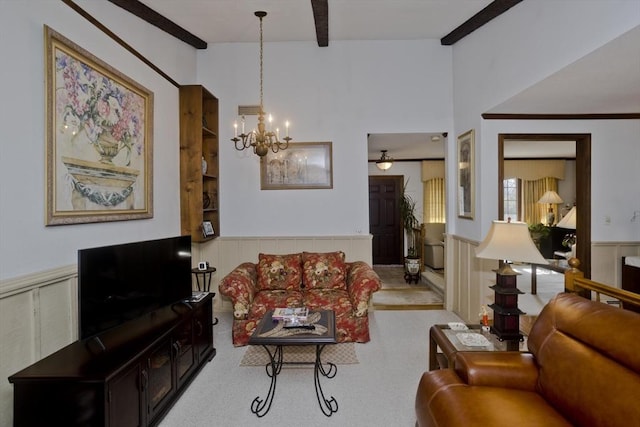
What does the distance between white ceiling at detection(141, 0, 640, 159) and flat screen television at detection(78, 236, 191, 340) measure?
2.46 metres

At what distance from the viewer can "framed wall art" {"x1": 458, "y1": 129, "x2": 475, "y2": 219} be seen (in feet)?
12.7

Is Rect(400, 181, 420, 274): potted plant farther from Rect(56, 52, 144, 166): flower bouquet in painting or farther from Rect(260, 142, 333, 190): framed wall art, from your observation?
Rect(56, 52, 144, 166): flower bouquet in painting

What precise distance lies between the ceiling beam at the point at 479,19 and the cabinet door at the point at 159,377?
4191mm

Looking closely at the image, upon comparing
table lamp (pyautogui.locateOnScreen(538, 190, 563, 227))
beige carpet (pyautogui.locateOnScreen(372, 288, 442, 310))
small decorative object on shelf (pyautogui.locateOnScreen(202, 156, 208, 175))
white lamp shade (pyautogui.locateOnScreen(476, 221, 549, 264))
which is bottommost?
beige carpet (pyautogui.locateOnScreen(372, 288, 442, 310))

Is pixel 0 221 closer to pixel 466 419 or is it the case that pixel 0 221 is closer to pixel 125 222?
pixel 125 222

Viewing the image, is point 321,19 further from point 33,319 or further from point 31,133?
point 33,319

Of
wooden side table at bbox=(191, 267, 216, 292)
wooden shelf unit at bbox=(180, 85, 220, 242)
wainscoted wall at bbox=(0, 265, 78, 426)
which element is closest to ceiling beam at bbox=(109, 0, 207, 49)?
wooden shelf unit at bbox=(180, 85, 220, 242)

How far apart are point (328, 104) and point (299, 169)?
3.18 ft

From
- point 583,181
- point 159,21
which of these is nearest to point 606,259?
point 583,181

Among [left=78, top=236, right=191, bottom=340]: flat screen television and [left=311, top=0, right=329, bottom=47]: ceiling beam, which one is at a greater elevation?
[left=311, top=0, right=329, bottom=47]: ceiling beam

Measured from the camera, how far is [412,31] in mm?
4195

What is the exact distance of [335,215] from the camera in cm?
454

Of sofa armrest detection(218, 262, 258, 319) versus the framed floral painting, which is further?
sofa armrest detection(218, 262, 258, 319)

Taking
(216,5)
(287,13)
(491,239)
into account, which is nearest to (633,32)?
(491,239)
